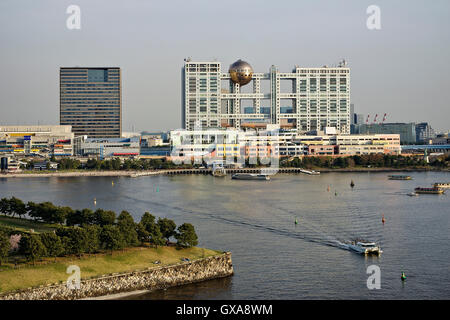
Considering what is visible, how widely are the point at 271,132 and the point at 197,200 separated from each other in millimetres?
43294

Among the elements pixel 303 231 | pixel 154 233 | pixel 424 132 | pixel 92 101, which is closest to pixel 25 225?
pixel 154 233

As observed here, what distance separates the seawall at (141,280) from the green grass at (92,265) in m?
0.26

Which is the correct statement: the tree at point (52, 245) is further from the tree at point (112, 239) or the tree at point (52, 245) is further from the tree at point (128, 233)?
the tree at point (128, 233)

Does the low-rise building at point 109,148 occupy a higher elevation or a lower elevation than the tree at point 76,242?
higher

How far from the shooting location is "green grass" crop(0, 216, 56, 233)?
71.6ft

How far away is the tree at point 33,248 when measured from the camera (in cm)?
1563

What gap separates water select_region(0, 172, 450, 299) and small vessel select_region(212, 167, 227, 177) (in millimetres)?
16397

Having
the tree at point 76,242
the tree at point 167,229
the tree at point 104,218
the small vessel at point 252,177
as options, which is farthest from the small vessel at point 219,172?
the tree at point 76,242

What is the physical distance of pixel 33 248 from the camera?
15633 millimetres

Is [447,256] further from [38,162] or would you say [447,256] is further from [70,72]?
[70,72]

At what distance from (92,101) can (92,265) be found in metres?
81.5

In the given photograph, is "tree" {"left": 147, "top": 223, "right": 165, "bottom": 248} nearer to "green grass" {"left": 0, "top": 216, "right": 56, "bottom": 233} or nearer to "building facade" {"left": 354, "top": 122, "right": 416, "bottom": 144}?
"green grass" {"left": 0, "top": 216, "right": 56, "bottom": 233}

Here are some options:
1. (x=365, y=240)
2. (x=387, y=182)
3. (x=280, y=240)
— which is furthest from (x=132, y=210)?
(x=387, y=182)

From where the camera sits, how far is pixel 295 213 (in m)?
29.5
